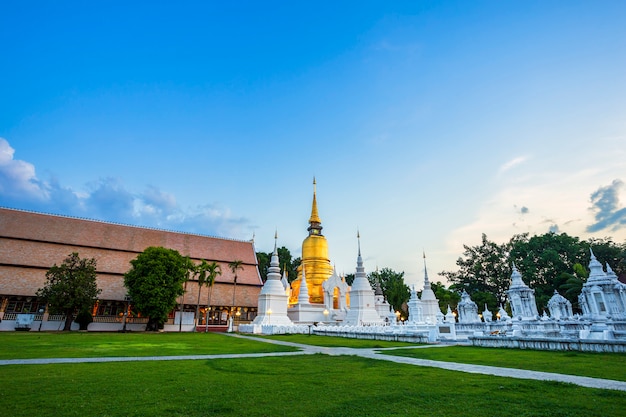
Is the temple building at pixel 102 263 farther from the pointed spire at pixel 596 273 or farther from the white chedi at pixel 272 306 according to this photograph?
the pointed spire at pixel 596 273

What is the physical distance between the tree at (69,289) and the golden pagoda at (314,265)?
64.8ft

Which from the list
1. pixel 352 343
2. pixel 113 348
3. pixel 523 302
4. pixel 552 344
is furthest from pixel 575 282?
pixel 113 348

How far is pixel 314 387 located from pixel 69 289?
2983 cm

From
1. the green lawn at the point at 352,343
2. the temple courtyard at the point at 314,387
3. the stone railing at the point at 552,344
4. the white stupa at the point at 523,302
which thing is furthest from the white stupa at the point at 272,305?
the temple courtyard at the point at 314,387

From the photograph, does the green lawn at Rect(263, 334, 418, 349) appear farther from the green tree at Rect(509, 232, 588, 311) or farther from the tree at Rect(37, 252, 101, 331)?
the green tree at Rect(509, 232, 588, 311)

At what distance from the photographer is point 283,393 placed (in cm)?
603

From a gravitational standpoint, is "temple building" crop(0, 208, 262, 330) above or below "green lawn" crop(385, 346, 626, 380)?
above

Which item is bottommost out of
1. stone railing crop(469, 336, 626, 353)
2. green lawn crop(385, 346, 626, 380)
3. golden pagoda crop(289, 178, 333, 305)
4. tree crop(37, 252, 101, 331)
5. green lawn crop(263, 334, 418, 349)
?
green lawn crop(263, 334, 418, 349)

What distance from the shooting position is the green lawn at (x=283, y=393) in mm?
4867

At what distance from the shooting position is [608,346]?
38.4ft

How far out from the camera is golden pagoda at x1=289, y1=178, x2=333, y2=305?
132ft

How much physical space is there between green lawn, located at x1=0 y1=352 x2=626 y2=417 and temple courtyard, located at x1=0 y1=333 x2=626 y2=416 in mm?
16

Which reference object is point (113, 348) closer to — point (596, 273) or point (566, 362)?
point (566, 362)

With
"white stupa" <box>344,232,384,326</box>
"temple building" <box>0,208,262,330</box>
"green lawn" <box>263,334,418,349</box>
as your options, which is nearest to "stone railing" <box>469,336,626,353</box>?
"green lawn" <box>263,334,418,349</box>
